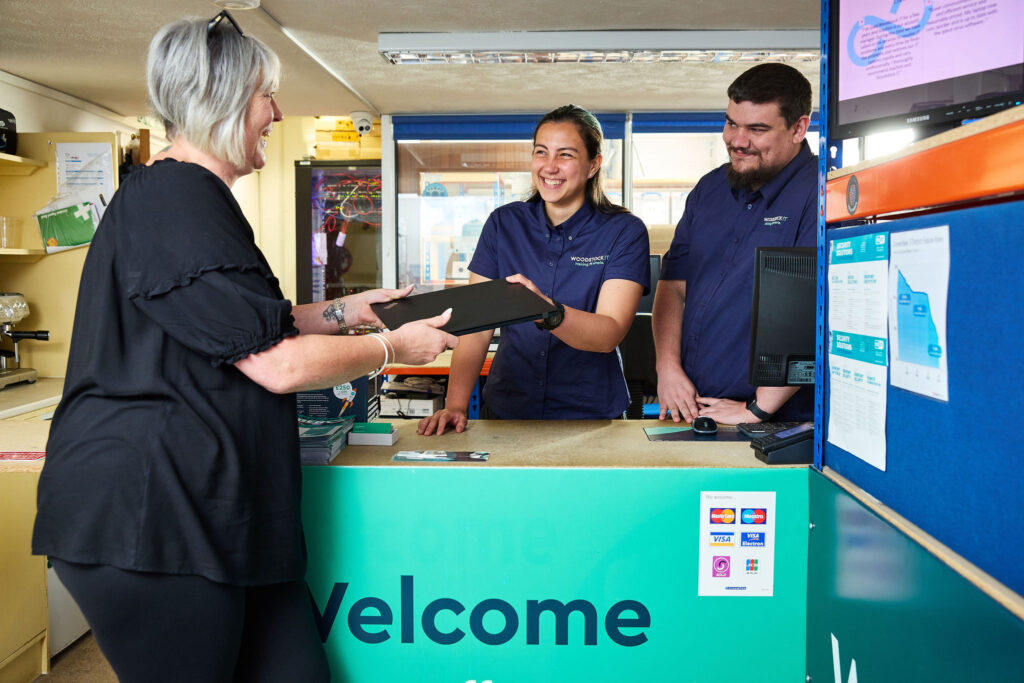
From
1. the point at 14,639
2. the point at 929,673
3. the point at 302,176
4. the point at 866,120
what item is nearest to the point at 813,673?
the point at 929,673

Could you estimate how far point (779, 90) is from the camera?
2.04m

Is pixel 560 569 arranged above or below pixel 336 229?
below

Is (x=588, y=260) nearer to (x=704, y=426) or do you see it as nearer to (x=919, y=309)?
(x=704, y=426)

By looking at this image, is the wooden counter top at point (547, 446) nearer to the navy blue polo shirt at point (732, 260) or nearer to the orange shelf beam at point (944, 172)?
the navy blue polo shirt at point (732, 260)

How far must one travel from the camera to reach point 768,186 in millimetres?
2090

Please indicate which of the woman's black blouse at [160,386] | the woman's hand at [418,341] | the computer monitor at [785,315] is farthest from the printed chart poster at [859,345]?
the woman's black blouse at [160,386]

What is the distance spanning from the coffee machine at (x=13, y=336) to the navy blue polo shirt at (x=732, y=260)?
289 centimetres

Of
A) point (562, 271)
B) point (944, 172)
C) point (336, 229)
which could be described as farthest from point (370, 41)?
point (336, 229)

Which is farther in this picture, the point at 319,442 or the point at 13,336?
the point at 13,336

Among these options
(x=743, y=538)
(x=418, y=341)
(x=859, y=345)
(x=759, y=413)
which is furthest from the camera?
(x=759, y=413)

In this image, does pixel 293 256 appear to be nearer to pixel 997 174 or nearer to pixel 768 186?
pixel 768 186

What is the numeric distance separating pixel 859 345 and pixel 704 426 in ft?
1.84

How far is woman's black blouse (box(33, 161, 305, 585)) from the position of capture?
1.10 metres

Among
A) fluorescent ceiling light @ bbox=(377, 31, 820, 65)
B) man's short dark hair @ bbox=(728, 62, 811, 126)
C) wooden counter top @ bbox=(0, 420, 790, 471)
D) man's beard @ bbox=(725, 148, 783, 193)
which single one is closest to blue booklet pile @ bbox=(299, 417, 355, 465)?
wooden counter top @ bbox=(0, 420, 790, 471)
